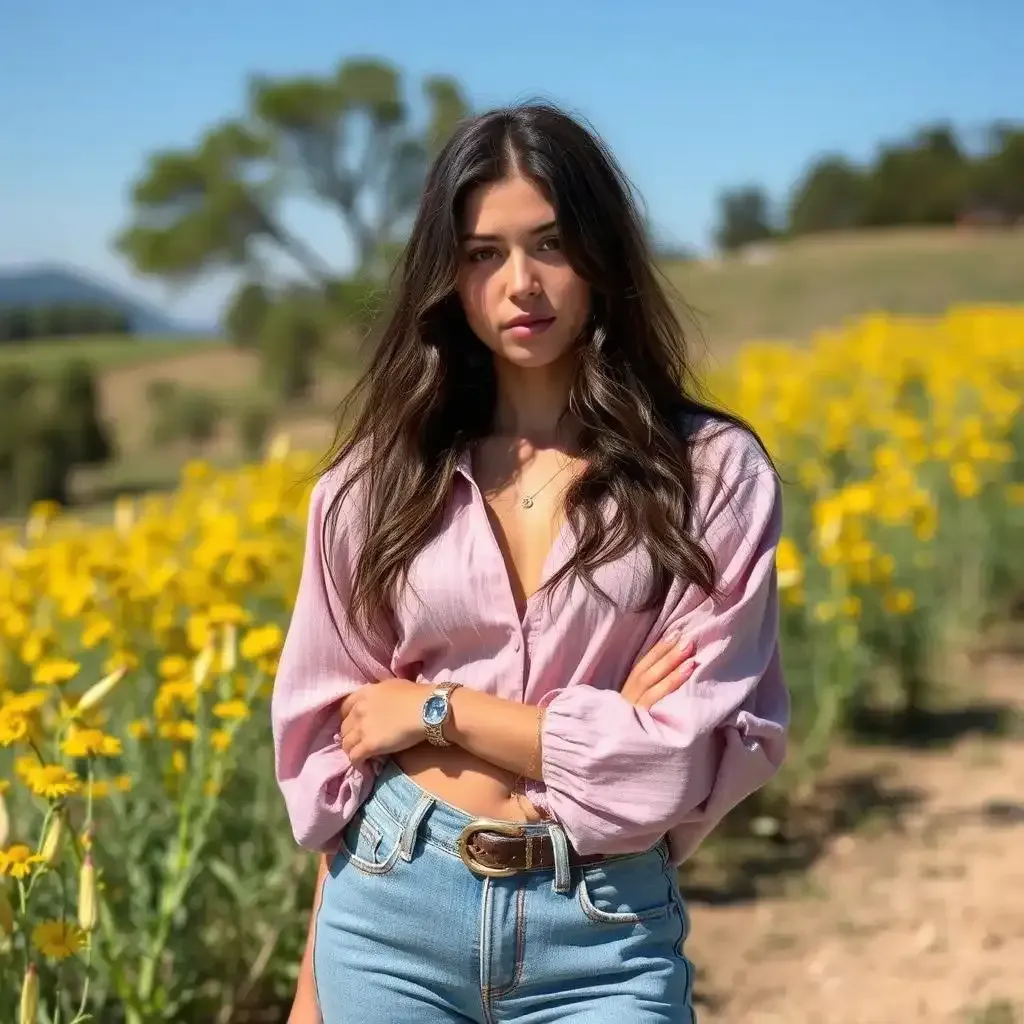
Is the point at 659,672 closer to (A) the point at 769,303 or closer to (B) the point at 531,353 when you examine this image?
(B) the point at 531,353

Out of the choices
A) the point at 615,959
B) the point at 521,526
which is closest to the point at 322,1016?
Answer: the point at 615,959

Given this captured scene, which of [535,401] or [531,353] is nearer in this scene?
[531,353]

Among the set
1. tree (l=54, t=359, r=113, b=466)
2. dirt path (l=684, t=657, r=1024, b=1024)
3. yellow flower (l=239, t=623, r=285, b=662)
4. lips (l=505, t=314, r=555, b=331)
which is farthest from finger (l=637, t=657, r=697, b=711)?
tree (l=54, t=359, r=113, b=466)

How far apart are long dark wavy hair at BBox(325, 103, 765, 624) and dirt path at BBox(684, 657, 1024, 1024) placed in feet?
5.54

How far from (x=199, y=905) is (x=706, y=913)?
1.46 meters

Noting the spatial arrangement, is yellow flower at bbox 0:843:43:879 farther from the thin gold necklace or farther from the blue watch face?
the thin gold necklace

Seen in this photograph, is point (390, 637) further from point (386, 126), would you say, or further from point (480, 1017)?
point (386, 126)

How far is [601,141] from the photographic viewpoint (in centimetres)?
165

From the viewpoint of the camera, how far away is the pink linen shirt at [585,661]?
1.43m

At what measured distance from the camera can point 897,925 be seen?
3.22 meters

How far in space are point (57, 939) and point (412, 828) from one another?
0.46 metres

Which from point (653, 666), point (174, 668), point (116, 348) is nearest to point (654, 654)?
point (653, 666)

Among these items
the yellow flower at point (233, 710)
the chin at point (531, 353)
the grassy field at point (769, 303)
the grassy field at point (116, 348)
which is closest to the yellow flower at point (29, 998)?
the yellow flower at point (233, 710)

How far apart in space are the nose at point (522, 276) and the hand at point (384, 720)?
1.52 feet
